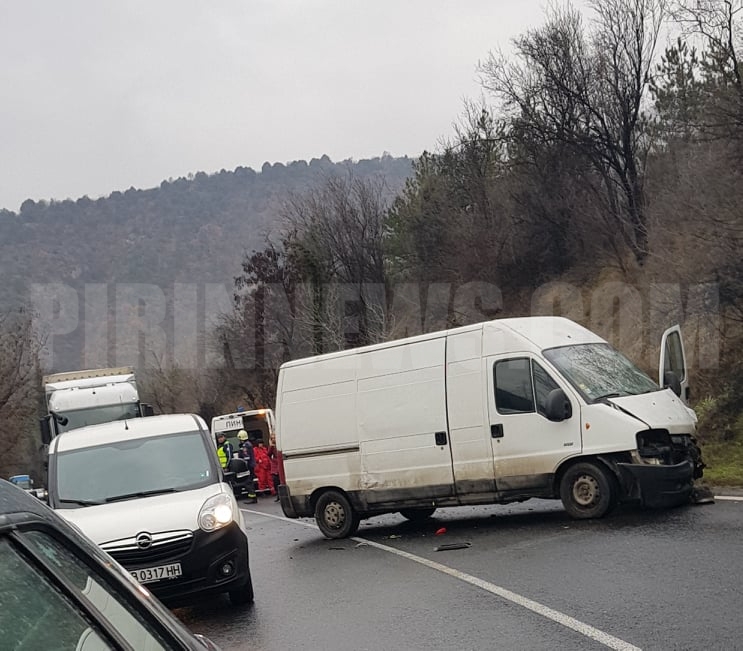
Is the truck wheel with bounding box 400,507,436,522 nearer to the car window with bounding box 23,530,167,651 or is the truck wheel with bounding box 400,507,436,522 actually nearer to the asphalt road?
the asphalt road

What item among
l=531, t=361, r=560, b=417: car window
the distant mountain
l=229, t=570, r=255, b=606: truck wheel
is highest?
the distant mountain

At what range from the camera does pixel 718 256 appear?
62.3 ft

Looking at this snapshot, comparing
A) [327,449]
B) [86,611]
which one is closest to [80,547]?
[86,611]

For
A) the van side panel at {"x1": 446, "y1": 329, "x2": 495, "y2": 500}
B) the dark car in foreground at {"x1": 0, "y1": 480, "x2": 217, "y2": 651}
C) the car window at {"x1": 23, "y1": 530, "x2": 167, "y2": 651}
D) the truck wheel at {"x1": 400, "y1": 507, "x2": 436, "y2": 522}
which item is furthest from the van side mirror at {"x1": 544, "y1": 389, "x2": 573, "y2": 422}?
the car window at {"x1": 23, "y1": 530, "x2": 167, "y2": 651}

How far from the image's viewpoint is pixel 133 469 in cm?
1016

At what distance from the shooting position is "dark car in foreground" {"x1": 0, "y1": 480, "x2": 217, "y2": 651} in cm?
227

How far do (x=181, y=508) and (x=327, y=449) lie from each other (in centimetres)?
536

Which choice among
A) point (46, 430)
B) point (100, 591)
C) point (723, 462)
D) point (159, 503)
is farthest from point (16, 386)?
point (100, 591)

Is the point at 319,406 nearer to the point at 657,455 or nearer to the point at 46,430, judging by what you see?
the point at 657,455

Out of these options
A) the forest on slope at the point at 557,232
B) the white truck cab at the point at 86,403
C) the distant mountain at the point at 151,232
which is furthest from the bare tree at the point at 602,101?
the distant mountain at the point at 151,232

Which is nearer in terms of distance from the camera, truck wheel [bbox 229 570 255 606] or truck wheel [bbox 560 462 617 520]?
truck wheel [bbox 229 570 255 606]

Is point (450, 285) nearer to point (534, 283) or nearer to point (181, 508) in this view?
point (534, 283)

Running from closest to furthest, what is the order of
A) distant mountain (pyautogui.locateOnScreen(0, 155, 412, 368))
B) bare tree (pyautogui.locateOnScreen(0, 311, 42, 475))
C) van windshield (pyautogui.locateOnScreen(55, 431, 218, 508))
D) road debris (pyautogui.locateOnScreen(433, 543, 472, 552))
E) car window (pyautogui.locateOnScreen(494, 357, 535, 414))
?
van windshield (pyautogui.locateOnScreen(55, 431, 218, 508))
road debris (pyautogui.locateOnScreen(433, 543, 472, 552))
car window (pyautogui.locateOnScreen(494, 357, 535, 414))
bare tree (pyautogui.locateOnScreen(0, 311, 42, 475))
distant mountain (pyautogui.locateOnScreen(0, 155, 412, 368))

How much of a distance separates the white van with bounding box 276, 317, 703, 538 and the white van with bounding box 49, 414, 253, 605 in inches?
134
